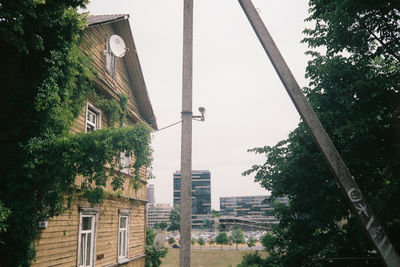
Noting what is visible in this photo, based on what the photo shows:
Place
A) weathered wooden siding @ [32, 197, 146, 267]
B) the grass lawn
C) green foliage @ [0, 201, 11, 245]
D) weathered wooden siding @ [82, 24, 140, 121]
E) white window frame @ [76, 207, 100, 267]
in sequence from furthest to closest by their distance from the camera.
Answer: the grass lawn < weathered wooden siding @ [82, 24, 140, 121] < white window frame @ [76, 207, 100, 267] < weathered wooden siding @ [32, 197, 146, 267] < green foliage @ [0, 201, 11, 245]

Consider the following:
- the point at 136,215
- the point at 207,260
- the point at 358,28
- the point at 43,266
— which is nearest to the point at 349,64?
the point at 358,28

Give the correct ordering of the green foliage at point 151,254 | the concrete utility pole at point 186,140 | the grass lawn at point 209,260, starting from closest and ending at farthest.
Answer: the concrete utility pole at point 186,140 < the green foliage at point 151,254 < the grass lawn at point 209,260

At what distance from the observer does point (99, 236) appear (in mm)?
9164

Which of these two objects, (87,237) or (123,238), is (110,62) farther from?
(123,238)

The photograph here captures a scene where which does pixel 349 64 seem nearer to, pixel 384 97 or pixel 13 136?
pixel 384 97

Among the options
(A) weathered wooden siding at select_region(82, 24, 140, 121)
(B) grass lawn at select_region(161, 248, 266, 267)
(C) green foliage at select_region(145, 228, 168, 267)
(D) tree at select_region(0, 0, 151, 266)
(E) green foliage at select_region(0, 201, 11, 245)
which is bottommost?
(B) grass lawn at select_region(161, 248, 266, 267)

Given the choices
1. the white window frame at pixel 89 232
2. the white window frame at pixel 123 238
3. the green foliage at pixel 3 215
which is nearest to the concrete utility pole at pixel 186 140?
the green foliage at pixel 3 215

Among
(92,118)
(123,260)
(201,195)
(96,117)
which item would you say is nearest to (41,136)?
(92,118)

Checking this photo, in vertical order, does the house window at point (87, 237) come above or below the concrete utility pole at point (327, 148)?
below

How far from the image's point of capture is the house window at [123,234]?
35.9 feet

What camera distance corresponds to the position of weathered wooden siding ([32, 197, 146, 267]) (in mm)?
6832

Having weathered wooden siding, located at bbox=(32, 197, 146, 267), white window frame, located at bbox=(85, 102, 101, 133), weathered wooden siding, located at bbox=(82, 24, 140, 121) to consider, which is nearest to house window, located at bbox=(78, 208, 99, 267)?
weathered wooden siding, located at bbox=(32, 197, 146, 267)

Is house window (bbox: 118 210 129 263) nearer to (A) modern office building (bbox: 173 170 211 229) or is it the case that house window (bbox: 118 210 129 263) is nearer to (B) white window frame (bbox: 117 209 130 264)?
(B) white window frame (bbox: 117 209 130 264)

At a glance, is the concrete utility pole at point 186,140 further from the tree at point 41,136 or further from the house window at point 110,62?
the house window at point 110,62
